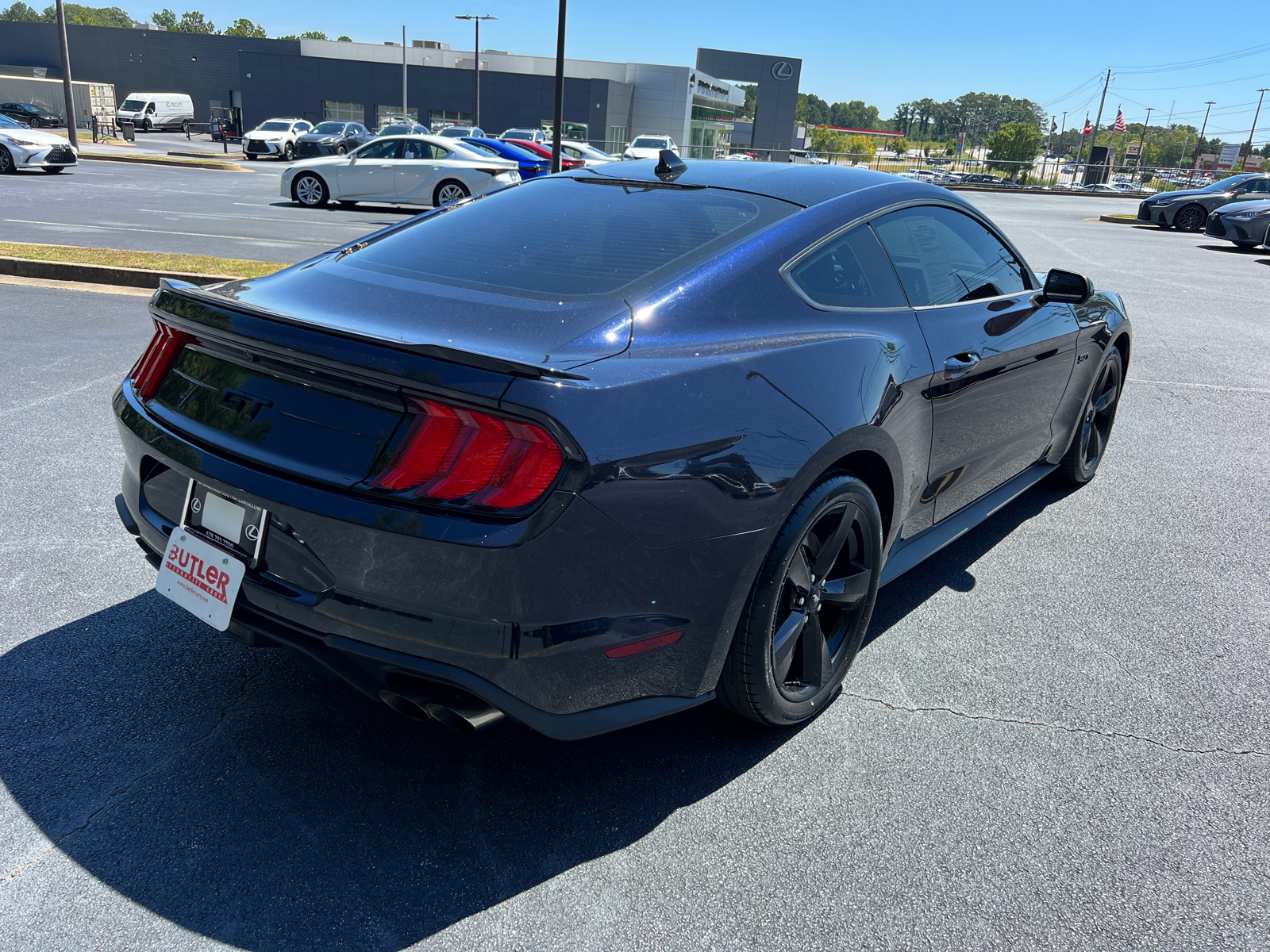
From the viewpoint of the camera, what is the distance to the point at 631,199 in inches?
124

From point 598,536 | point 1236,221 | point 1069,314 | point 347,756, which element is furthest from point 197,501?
point 1236,221

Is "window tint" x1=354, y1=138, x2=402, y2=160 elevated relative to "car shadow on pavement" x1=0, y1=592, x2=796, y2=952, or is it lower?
elevated

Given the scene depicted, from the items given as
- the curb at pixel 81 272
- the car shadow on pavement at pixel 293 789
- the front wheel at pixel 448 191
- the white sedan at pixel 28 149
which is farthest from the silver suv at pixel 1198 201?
the white sedan at pixel 28 149

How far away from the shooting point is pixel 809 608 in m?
2.72

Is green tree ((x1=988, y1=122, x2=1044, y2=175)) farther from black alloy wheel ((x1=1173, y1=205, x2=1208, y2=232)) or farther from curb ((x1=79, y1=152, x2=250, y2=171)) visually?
curb ((x1=79, y1=152, x2=250, y2=171))

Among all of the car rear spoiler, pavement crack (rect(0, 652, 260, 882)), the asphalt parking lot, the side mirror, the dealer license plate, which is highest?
the side mirror

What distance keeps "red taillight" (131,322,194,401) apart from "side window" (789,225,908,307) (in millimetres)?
1709

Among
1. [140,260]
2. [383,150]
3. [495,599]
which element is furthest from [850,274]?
[383,150]

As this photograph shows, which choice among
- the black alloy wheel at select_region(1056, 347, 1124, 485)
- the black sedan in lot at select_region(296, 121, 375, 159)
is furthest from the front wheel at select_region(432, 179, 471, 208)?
the black sedan in lot at select_region(296, 121, 375, 159)

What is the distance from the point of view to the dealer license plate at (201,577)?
226cm

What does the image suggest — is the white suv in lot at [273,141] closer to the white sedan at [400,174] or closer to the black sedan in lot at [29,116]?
the black sedan in lot at [29,116]

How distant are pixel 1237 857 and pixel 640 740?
157 centimetres

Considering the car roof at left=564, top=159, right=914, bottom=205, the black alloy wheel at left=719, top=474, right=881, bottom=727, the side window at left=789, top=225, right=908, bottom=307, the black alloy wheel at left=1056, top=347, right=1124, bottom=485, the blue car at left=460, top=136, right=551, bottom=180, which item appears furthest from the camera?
the blue car at left=460, top=136, right=551, bottom=180

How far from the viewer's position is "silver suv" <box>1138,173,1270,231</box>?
23703 mm
